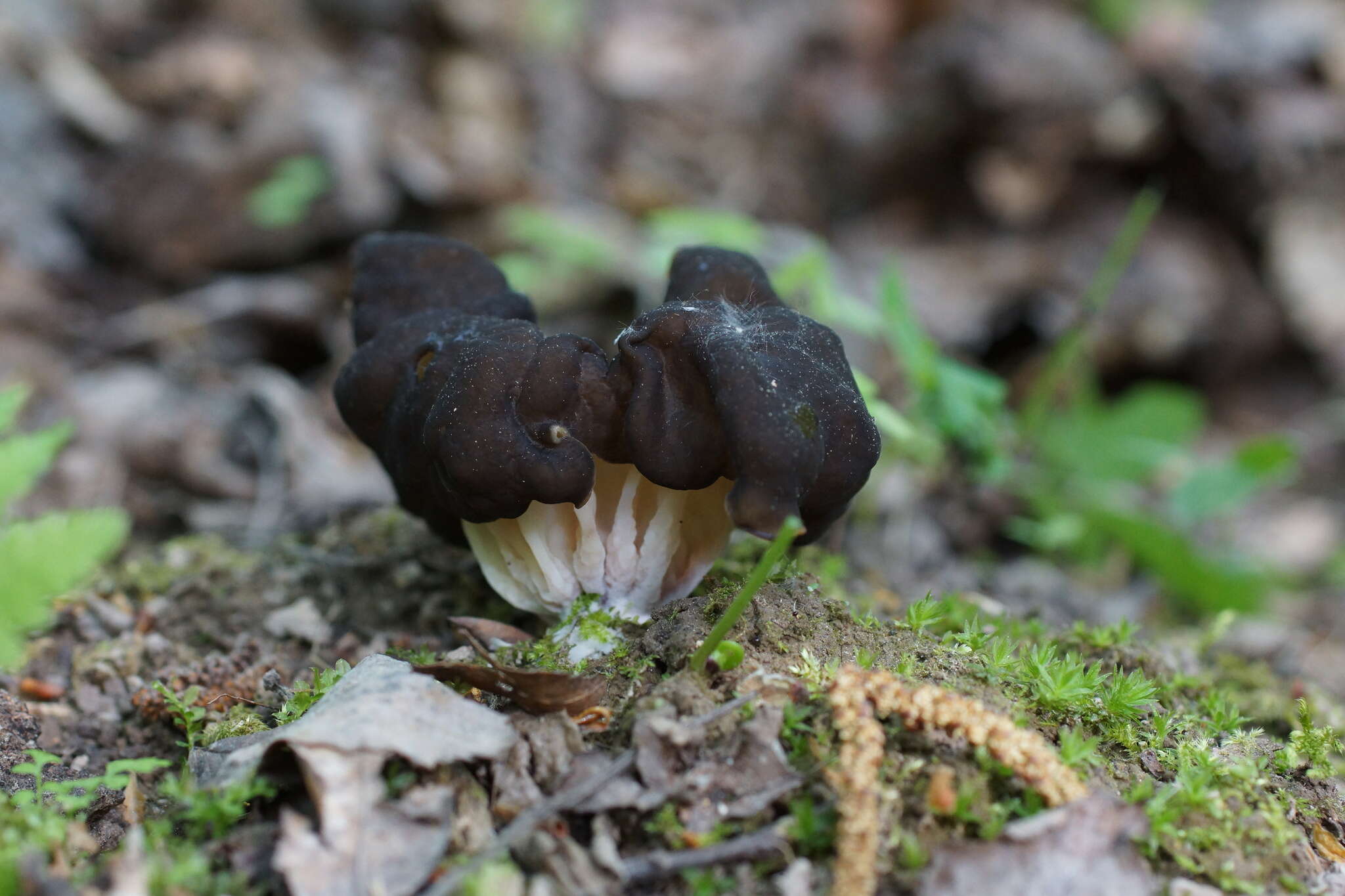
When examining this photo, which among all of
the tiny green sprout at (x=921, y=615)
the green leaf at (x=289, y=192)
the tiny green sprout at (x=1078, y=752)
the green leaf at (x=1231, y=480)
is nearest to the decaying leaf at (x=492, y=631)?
the tiny green sprout at (x=921, y=615)

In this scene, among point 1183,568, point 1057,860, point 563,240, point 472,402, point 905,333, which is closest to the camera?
point 1057,860

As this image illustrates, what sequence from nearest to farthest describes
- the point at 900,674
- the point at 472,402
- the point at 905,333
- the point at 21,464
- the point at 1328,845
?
the point at 21,464 → the point at 1328,845 → the point at 900,674 → the point at 472,402 → the point at 905,333

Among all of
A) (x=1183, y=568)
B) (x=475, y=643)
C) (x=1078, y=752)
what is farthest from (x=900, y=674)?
(x=1183, y=568)

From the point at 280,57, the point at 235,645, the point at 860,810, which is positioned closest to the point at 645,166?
the point at 280,57

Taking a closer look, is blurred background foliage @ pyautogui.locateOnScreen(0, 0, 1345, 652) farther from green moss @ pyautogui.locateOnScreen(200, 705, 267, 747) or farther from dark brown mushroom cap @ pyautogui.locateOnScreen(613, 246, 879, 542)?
green moss @ pyautogui.locateOnScreen(200, 705, 267, 747)

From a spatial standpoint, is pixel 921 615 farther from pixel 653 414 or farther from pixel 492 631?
pixel 492 631

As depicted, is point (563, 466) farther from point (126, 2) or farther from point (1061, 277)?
point (126, 2)
